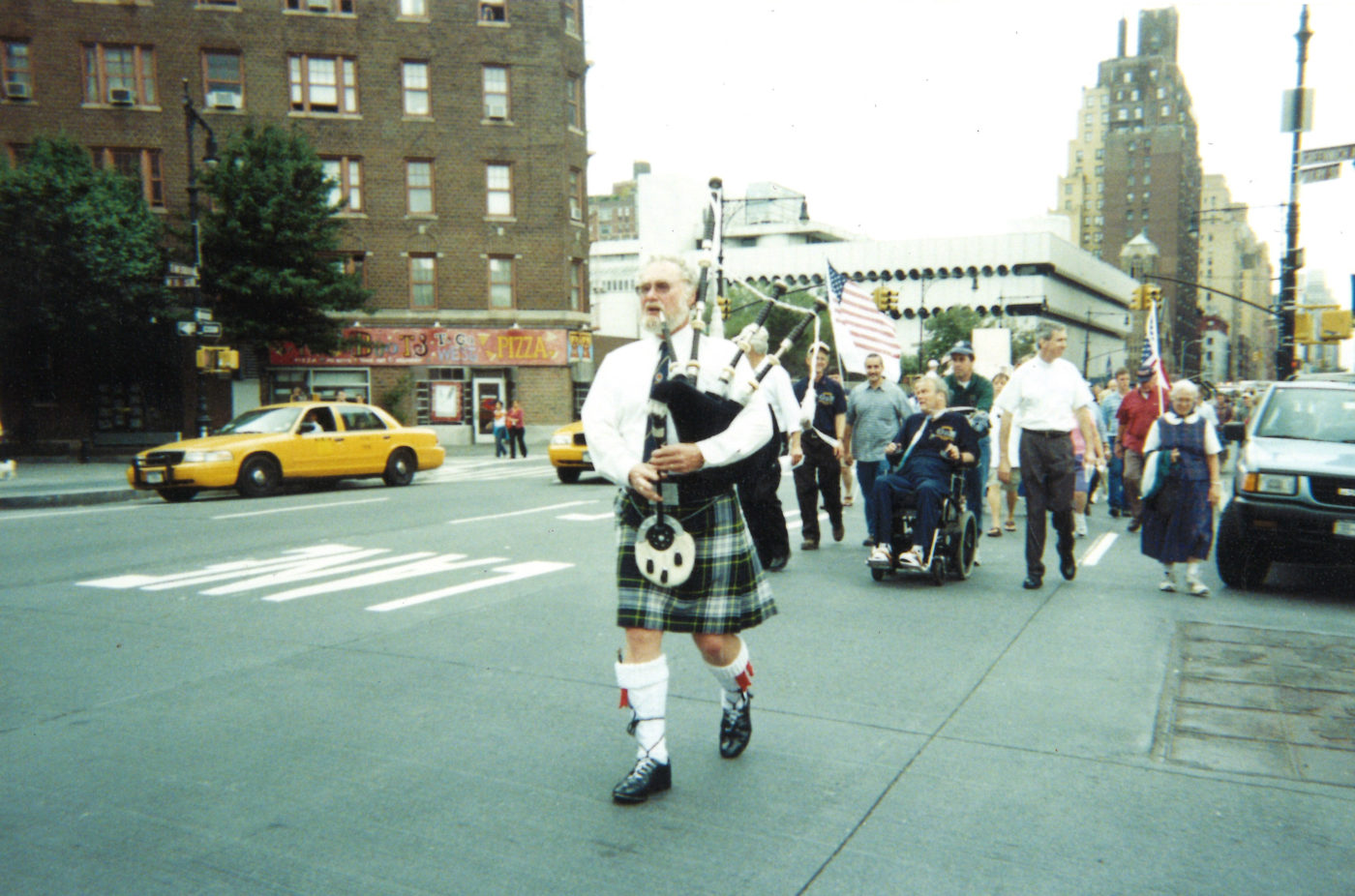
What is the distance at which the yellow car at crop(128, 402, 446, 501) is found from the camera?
16.1m

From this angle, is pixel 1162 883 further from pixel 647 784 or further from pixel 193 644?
pixel 193 644

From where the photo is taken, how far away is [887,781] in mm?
3941

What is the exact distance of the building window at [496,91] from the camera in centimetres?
3622

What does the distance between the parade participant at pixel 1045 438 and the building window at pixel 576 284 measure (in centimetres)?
3038

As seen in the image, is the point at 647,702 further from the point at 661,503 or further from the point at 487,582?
the point at 487,582

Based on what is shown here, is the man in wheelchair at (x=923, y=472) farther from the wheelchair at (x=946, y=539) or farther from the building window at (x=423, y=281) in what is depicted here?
the building window at (x=423, y=281)

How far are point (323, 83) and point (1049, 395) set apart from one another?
32.7 metres

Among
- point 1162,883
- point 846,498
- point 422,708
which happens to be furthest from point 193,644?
point 846,498

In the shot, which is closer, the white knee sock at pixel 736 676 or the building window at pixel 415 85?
the white knee sock at pixel 736 676

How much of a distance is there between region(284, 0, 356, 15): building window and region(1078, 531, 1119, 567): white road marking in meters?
32.1

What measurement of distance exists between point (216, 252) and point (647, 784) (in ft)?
98.7

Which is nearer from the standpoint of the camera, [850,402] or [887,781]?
[887,781]

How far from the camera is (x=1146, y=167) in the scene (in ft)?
460

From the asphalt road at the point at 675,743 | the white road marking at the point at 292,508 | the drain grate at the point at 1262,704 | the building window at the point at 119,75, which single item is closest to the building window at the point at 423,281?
the building window at the point at 119,75
